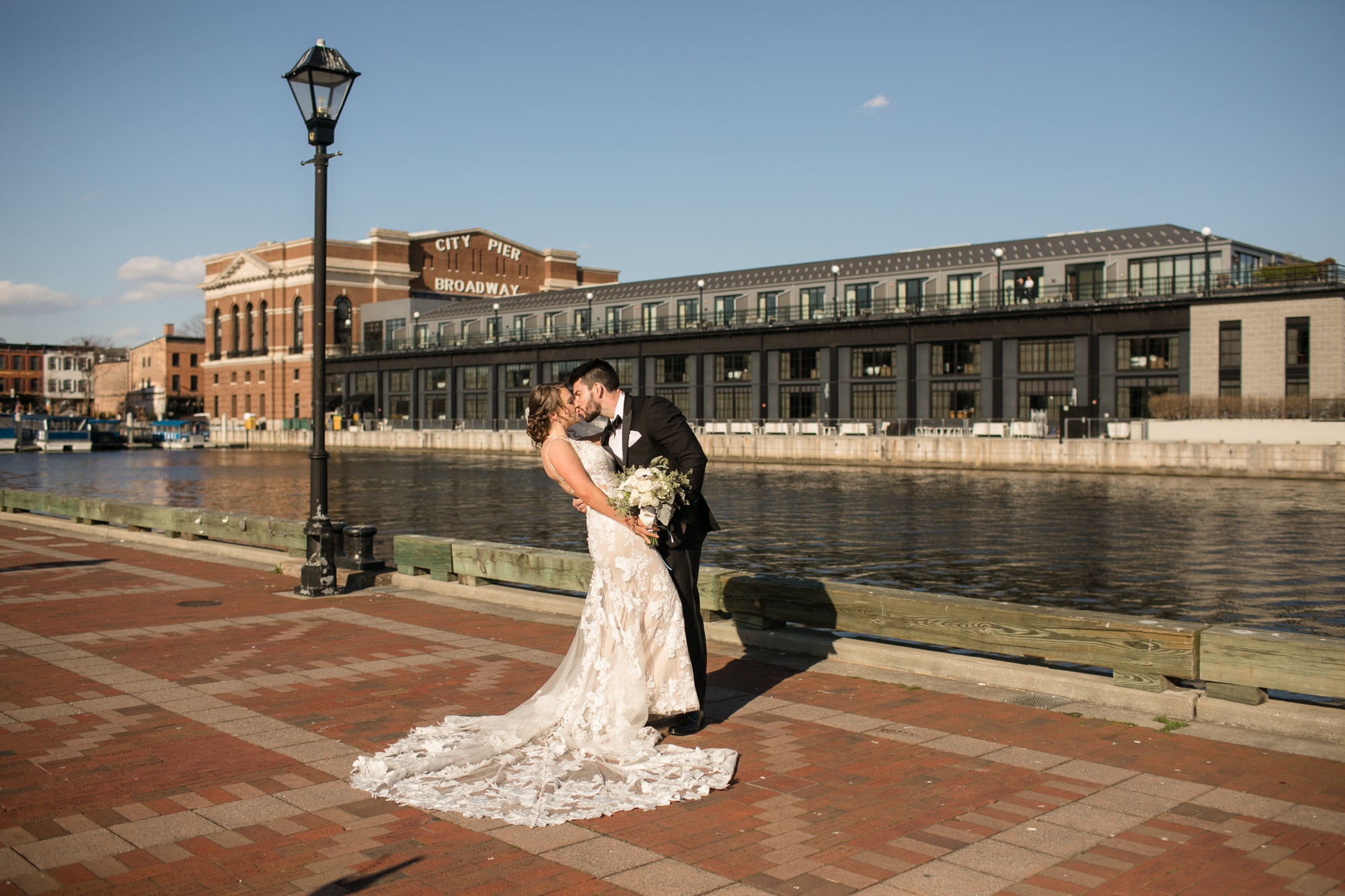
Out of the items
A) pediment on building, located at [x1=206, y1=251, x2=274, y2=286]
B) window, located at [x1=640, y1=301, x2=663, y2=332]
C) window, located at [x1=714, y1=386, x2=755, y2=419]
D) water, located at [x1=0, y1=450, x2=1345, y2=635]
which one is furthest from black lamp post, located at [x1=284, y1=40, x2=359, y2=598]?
pediment on building, located at [x1=206, y1=251, x2=274, y2=286]

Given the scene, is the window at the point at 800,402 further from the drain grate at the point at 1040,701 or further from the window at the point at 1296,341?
the drain grate at the point at 1040,701

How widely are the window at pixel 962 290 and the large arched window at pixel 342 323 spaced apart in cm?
5933

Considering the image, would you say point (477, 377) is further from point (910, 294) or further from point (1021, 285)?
point (1021, 285)

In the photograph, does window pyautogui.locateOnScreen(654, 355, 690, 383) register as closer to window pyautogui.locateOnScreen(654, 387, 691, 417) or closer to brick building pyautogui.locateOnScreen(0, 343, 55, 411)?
window pyautogui.locateOnScreen(654, 387, 691, 417)

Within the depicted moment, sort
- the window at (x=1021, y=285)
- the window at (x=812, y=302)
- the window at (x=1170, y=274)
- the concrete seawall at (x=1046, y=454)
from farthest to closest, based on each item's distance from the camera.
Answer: the window at (x=812, y=302)
the window at (x=1021, y=285)
the window at (x=1170, y=274)
the concrete seawall at (x=1046, y=454)

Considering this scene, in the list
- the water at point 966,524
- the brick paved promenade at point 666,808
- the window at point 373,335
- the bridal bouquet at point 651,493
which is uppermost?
the window at point 373,335

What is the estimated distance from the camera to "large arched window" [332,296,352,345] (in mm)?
102500

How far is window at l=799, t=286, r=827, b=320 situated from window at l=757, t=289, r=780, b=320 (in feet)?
5.24

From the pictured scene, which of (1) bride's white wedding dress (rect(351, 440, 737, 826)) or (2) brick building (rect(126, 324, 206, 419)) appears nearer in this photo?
(1) bride's white wedding dress (rect(351, 440, 737, 826))

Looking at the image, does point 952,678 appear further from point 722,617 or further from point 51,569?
point 51,569

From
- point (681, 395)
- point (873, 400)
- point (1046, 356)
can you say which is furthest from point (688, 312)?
point (1046, 356)

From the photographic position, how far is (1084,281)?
59969 mm

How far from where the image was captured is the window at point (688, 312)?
76.0m

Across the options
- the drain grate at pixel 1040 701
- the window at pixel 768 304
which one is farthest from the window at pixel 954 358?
the drain grate at pixel 1040 701
